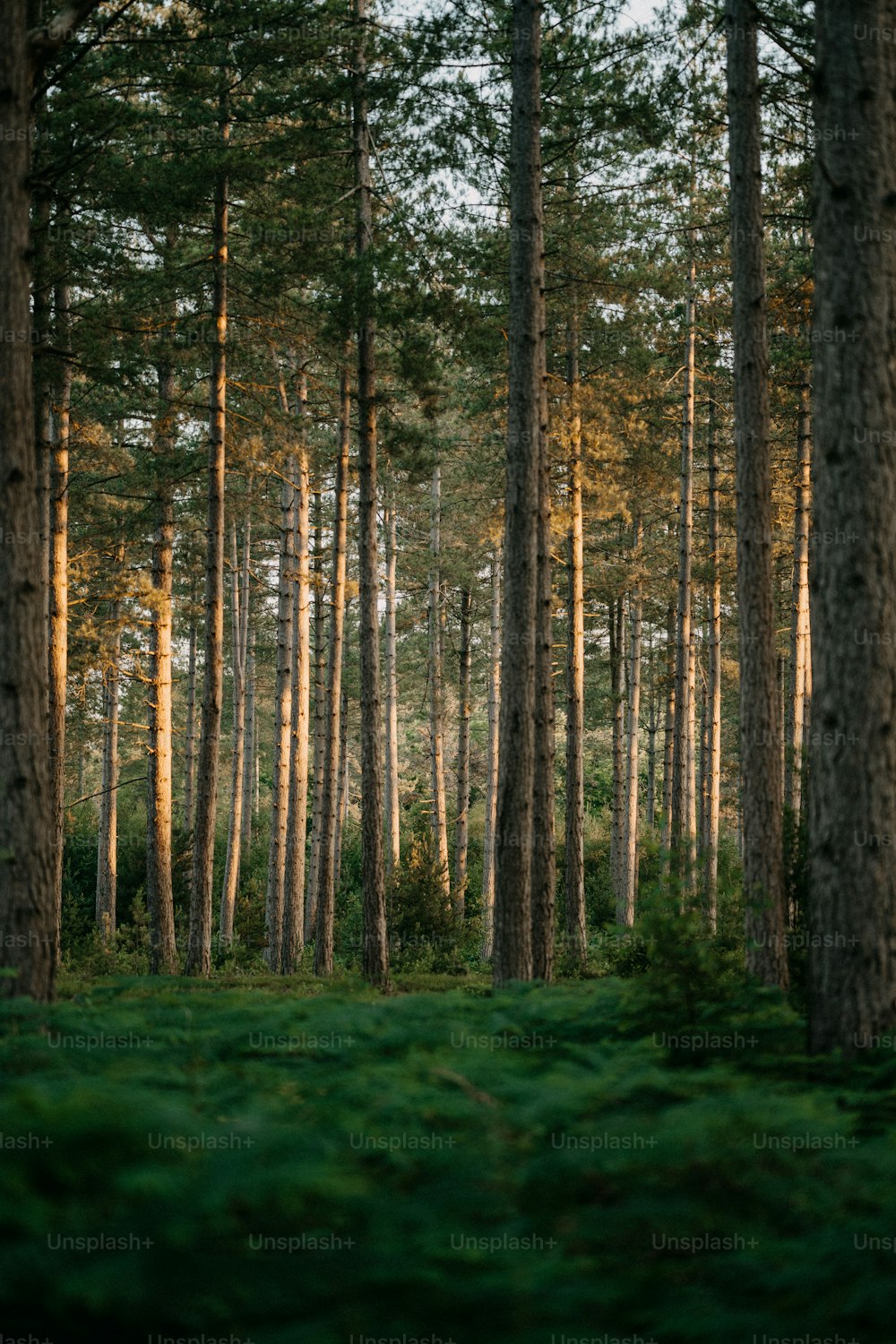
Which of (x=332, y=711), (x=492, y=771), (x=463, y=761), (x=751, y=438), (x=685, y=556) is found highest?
(x=685, y=556)

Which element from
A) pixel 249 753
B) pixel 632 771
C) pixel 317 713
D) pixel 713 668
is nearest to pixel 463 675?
pixel 317 713

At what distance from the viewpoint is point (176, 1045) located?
545cm

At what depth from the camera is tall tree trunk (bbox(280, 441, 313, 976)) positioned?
64.8 ft

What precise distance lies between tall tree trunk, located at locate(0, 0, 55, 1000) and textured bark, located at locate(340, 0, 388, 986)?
7201 millimetres

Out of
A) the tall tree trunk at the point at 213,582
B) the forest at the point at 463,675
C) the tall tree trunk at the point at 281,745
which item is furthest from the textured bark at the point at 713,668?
Result: the tall tree trunk at the point at 213,582

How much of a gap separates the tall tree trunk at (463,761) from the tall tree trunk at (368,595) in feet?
26.3

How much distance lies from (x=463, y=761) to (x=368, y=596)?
12171 mm

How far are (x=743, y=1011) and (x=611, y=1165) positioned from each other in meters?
3.21

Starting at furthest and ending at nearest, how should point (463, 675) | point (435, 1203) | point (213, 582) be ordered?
point (463, 675) < point (213, 582) < point (435, 1203)

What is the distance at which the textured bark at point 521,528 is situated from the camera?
11000 mm

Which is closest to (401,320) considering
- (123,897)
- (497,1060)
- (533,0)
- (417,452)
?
(417,452)

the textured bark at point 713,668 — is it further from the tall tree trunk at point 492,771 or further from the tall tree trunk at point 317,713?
Answer: the tall tree trunk at point 317,713

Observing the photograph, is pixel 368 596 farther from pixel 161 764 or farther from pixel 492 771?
pixel 492 771

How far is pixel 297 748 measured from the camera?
67.9 ft
